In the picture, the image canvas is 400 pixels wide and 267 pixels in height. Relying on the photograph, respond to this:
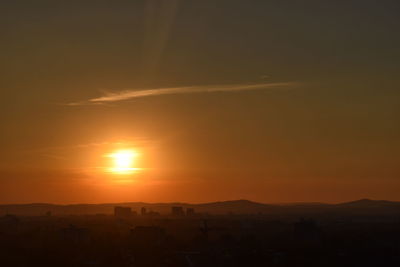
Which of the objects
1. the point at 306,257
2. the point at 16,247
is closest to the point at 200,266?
the point at 306,257

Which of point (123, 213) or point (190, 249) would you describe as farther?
point (123, 213)

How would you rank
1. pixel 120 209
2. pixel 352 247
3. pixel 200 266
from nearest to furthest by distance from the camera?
1. pixel 200 266
2. pixel 352 247
3. pixel 120 209

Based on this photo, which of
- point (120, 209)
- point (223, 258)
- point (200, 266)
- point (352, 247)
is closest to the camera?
point (200, 266)

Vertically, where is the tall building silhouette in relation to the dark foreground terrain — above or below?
above

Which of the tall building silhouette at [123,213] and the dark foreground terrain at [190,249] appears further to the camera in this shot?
the tall building silhouette at [123,213]

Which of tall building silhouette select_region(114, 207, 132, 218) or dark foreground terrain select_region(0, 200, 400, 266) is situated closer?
dark foreground terrain select_region(0, 200, 400, 266)

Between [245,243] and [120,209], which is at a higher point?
[120,209]

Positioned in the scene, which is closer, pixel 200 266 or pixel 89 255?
pixel 200 266

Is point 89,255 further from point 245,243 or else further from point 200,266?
point 245,243

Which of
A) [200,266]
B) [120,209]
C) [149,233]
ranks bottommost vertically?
[200,266]

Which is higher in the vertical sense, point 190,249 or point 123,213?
point 123,213

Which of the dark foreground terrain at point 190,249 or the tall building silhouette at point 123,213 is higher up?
the tall building silhouette at point 123,213
